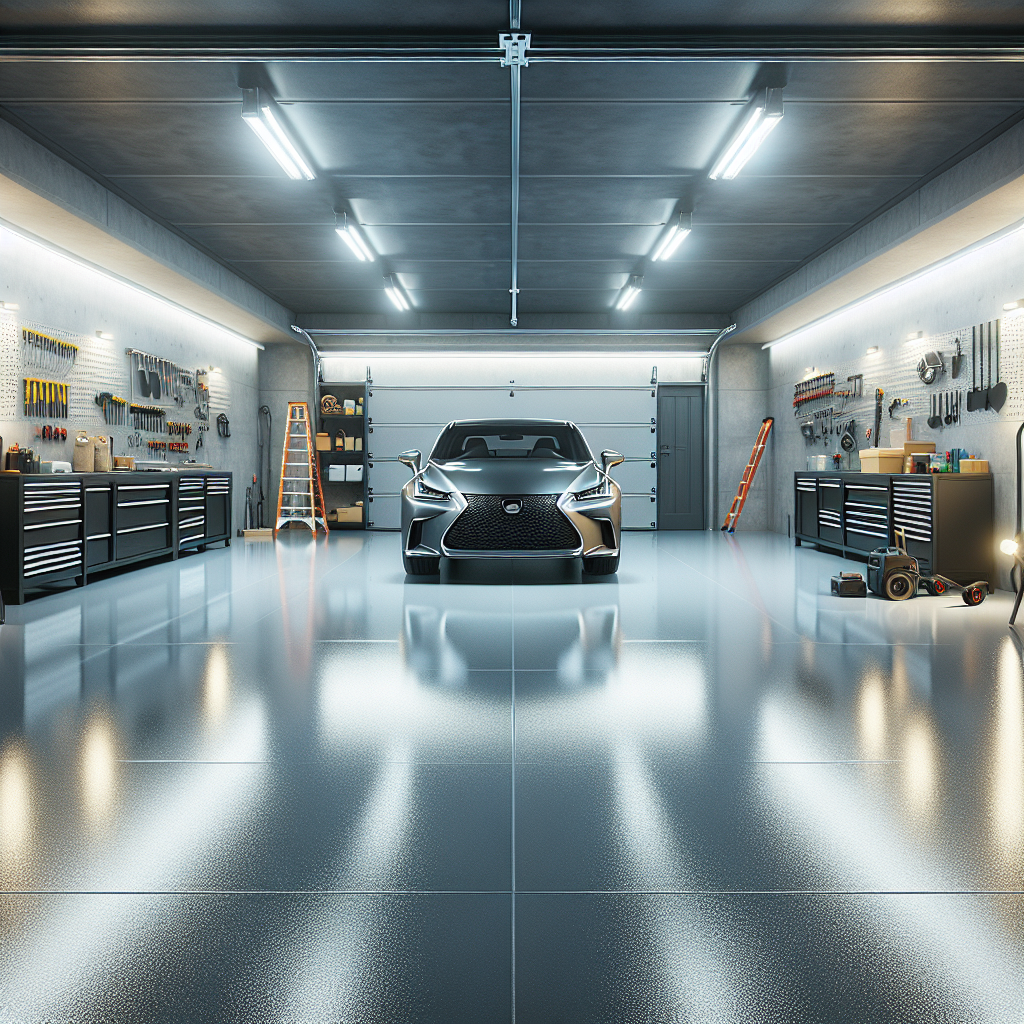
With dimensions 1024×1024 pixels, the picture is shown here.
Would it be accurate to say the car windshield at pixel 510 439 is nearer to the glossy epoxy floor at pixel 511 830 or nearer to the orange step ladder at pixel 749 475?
the glossy epoxy floor at pixel 511 830

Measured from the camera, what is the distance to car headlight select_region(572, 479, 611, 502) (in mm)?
6270

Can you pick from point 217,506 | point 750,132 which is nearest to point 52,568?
point 217,506

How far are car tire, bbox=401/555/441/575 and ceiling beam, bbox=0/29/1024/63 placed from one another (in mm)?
3486

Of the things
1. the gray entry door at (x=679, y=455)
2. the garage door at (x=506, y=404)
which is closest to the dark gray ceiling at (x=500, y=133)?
the garage door at (x=506, y=404)

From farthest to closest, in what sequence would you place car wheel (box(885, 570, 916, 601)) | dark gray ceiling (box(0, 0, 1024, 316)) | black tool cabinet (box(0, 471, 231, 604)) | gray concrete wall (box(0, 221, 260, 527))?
gray concrete wall (box(0, 221, 260, 527))
car wheel (box(885, 570, 916, 601))
black tool cabinet (box(0, 471, 231, 604))
dark gray ceiling (box(0, 0, 1024, 316))

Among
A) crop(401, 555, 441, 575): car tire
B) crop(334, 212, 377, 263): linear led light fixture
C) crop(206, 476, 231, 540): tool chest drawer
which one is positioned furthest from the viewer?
crop(206, 476, 231, 540): tool chest drawer

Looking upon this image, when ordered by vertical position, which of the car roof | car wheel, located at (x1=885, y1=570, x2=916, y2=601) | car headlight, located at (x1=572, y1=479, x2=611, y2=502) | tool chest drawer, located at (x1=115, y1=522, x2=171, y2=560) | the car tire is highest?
the car roof

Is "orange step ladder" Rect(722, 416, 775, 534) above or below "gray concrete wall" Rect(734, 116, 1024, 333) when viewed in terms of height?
below

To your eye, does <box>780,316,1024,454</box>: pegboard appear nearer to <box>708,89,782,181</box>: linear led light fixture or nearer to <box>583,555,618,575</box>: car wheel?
<box>708,89,782,181</box>: linear led light fixture

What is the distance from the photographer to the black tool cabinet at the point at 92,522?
18.6ft

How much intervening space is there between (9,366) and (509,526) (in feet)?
14.1

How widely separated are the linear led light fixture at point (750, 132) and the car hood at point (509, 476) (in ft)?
8.11

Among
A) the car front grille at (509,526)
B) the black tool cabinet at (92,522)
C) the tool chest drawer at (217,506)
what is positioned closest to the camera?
the black tool cabinet at (92,522)

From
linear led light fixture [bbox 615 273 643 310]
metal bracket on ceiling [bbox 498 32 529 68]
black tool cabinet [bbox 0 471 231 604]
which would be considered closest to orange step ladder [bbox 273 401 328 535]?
black tool cabinet [bbox 0 471 231 604]
